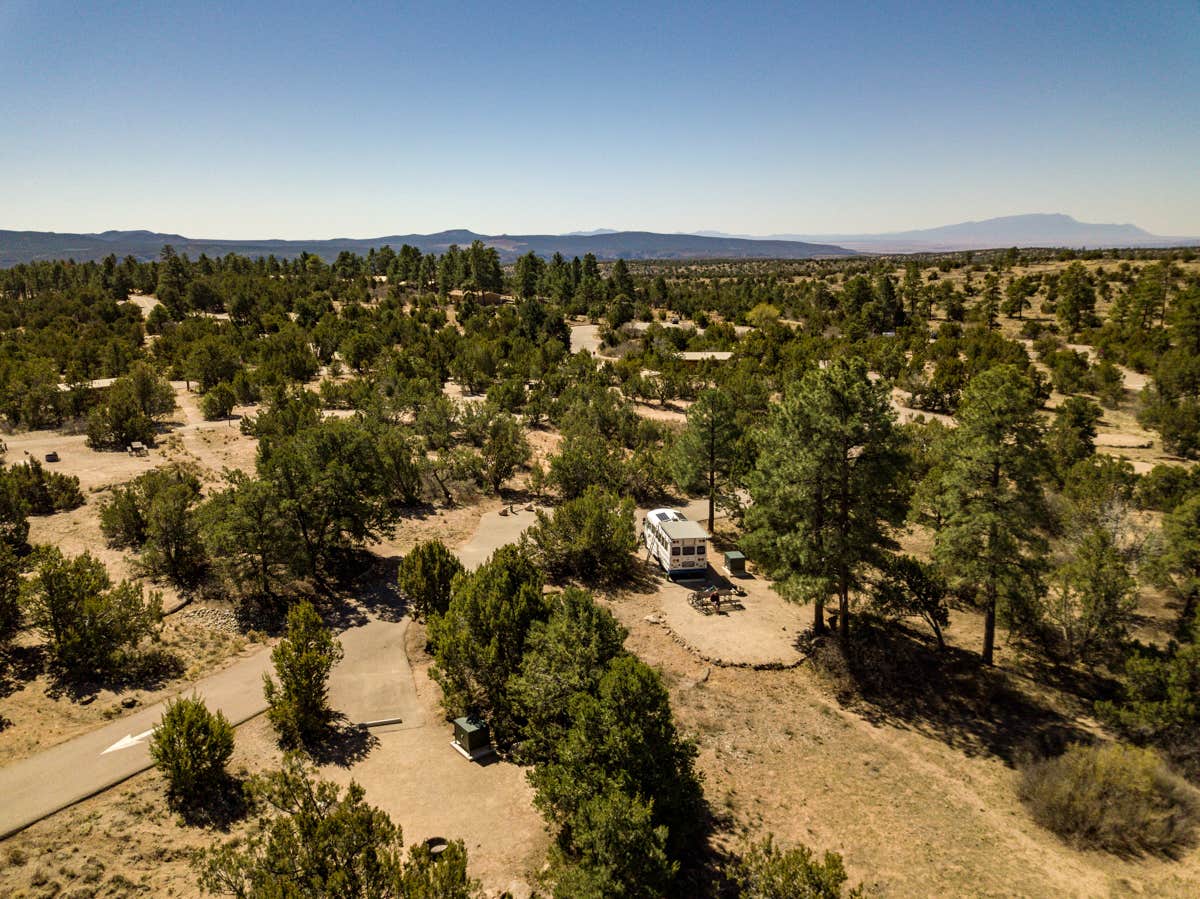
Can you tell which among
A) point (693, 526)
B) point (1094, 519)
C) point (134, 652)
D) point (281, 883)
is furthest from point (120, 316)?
point (1094, 519)

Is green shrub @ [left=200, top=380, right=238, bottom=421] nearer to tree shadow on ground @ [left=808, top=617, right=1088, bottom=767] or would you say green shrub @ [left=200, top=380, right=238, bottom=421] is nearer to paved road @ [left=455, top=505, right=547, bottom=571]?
paved road @ [left=455, top=505, right=547, bottom=571]

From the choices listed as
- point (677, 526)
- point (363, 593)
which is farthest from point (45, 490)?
point (677, 526)

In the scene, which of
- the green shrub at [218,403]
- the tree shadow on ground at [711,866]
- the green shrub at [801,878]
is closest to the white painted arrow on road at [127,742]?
the tree shadow on ground at [711,866]

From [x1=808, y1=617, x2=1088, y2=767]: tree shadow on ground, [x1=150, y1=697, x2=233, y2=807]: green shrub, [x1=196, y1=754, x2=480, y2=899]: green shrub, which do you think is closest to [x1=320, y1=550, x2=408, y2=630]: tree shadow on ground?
[x1=150, y1=697, x2=233, y2=807]: green shrub

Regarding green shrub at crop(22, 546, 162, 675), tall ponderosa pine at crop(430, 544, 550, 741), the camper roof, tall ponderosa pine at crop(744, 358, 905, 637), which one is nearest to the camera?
tall ponderosa pine at crop(430, 544, 550, 741)

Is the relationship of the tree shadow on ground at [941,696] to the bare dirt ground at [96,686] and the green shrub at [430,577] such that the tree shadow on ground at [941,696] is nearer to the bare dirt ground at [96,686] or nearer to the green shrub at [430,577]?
the green shrub at [430,577]

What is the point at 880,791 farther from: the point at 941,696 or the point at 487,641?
the point at 487,641
